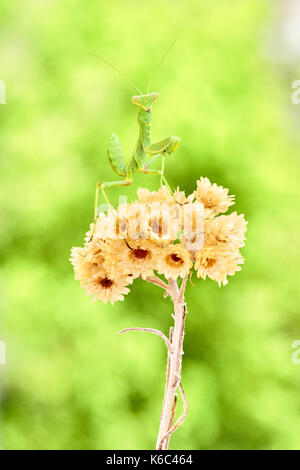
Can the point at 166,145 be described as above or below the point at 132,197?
below

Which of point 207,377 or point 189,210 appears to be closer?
point 189,210

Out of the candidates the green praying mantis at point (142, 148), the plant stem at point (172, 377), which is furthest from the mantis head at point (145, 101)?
the plant stem at point (172, 377)

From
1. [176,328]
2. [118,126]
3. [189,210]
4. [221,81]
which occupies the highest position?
[221,81]

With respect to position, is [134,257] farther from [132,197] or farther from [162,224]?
[132,197]

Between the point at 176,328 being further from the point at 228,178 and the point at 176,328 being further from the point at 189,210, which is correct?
the point at 228,178

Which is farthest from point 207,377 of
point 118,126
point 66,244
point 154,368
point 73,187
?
point 118,126

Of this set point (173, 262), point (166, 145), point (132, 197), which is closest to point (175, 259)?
point (173, 262)

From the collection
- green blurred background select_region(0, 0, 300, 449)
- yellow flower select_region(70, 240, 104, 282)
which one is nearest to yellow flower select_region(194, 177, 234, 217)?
yellow flower select_region(70, 240, 104, 282)

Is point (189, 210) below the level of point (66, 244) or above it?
below
